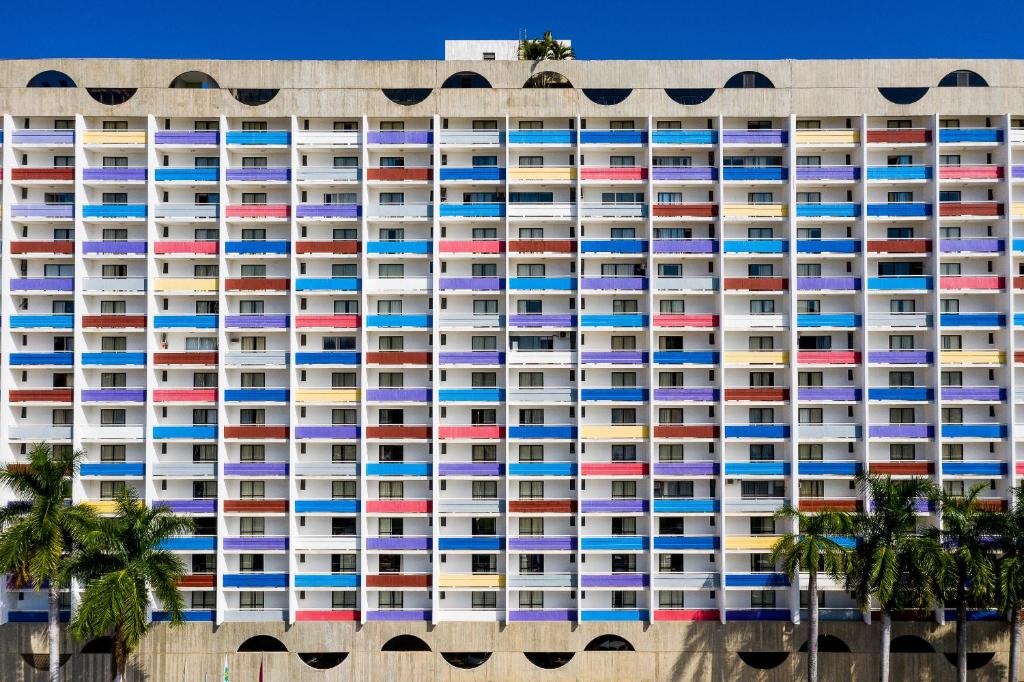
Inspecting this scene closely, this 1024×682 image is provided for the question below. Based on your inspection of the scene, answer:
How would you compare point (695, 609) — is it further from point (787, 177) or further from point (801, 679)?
point (787, 177)

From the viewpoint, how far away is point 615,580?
45.2 metres

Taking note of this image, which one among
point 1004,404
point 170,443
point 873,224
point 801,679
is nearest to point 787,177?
point 873,224

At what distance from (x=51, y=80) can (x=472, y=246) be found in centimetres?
2864

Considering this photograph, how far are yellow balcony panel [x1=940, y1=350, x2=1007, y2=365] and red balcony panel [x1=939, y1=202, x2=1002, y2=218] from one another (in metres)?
8.46

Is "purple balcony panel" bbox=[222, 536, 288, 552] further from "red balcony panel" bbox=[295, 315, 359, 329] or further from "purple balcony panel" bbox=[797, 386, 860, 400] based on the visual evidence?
"purple balcony panel" bbox=[797, 386, 860, 400]

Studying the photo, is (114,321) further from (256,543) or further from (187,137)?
(256,543)

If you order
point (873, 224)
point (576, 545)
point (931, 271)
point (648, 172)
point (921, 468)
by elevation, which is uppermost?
point (648, 172)

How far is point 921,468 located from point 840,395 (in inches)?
254

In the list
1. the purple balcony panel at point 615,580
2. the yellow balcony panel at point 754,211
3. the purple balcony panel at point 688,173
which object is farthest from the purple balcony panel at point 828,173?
the purple balcony panel at point 615,580

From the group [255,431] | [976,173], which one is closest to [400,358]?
[255,431]

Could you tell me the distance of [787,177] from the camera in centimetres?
4669

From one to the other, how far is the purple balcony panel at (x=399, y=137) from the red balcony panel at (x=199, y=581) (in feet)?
93.3

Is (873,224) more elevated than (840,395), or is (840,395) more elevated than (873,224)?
(873,224)

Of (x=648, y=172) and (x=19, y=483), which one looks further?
(x=648, y=172)
